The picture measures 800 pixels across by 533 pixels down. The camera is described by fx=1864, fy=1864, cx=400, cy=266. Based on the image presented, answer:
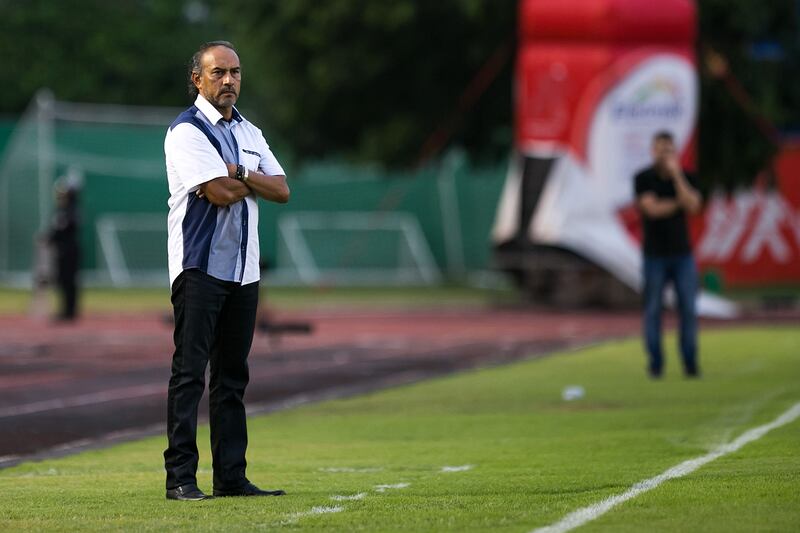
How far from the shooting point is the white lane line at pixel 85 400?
14992 mm

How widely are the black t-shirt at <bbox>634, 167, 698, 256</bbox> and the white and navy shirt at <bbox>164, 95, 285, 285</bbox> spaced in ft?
28.3

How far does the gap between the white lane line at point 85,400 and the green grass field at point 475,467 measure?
1.95 metres

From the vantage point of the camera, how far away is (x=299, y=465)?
1089cm

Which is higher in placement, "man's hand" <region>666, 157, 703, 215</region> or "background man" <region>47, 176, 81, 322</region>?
"man's hand" <region>666, 157, 703, 215</region>

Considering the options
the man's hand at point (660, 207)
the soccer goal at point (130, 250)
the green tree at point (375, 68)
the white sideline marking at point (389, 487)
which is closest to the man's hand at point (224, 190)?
the white sideline marking at point (389, 487)

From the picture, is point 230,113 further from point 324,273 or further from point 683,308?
point 324,273

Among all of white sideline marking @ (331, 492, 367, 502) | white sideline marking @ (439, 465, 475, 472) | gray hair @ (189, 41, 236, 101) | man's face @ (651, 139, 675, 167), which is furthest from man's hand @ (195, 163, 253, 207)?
man's face @ (651, 139, 675, 167)

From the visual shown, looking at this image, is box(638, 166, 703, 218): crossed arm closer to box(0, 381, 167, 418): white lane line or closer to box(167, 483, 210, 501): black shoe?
box(0, 381, 167, 418): white lane line

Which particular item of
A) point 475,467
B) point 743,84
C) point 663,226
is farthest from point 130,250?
point 475,467

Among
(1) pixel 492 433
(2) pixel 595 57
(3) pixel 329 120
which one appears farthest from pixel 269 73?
(1) pixel 492 433

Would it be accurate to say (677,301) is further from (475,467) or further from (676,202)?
(475,467)

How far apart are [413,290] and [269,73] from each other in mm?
6882

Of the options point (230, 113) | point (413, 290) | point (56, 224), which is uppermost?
point (230, 113)

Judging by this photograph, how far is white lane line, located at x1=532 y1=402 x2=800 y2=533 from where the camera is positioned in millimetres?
7973
